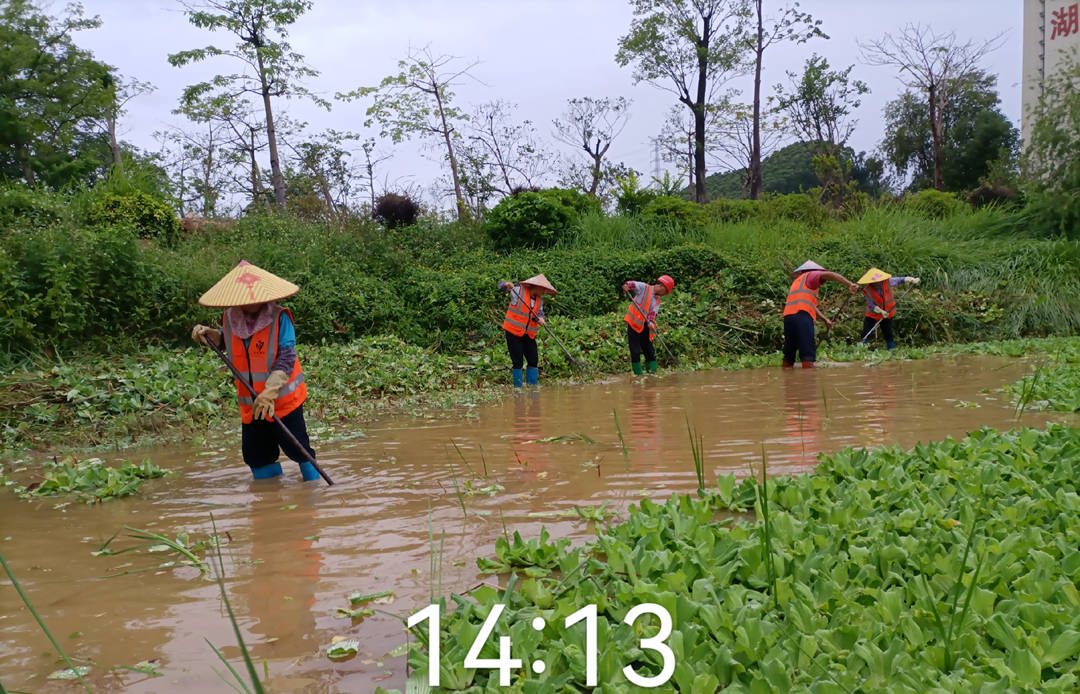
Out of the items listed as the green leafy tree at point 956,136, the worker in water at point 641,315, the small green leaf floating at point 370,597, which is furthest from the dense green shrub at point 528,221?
the green leafy tree at point 956,136

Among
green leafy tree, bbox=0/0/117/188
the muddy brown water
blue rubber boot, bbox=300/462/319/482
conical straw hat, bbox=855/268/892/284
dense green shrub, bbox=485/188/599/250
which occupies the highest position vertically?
dense green shrub, bbox=485/188/599/250

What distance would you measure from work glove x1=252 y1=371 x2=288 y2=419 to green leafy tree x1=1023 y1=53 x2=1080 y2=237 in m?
20.1

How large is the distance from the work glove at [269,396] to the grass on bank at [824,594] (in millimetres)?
2497

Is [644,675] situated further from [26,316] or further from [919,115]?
[919,115]

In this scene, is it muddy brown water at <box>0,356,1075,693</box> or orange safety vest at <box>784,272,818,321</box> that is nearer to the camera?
muddy brown water at <box>0,356,1075,693</box>

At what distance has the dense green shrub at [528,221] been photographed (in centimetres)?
1897

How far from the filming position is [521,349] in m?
12.0

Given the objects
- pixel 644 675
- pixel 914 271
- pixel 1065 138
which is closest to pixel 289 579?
pixel 644 675

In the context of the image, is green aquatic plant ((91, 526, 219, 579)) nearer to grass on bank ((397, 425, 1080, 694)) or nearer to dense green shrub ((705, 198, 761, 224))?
grass on bank ((397, 425, 1080, 694))

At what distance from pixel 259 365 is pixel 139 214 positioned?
39.3 feet

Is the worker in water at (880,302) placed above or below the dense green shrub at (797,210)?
below

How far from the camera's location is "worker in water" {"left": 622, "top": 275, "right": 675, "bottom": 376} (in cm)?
1249

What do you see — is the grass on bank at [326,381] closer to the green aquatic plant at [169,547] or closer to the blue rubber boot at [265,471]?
the blue rubber boot at [265,471]

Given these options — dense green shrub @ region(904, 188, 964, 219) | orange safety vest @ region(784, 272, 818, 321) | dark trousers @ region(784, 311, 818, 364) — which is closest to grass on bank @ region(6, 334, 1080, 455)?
dark trousers @ region(784, 311, 818, 364)
